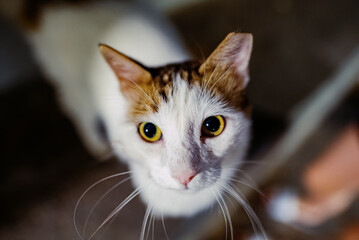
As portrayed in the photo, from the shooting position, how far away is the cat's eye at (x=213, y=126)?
0.59 m

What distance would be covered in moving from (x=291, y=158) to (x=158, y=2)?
2.58 feet

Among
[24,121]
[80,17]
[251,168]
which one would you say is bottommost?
[251,168]

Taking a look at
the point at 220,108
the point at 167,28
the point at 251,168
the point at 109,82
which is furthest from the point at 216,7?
the point at 220,108

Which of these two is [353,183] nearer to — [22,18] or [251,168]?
[251,168]

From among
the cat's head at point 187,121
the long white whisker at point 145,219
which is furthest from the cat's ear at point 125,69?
the long white whisker at point 145,219

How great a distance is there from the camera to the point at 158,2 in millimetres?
1339

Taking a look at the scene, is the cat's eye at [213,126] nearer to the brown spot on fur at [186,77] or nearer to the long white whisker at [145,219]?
the brown spot on fur at [186,77]

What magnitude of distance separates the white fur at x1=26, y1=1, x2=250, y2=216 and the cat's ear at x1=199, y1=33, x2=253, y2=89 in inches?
1.9

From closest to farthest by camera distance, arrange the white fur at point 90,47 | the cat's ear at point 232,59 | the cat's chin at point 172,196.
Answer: the cat's ear at point 232,59 < the cat's chin at point 172,196 < the white fur at point 90,47

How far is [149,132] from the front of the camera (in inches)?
24.2

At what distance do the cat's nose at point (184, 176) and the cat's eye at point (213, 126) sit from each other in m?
0.07

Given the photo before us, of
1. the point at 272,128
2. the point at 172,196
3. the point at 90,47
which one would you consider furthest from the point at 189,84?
the point at 272,128

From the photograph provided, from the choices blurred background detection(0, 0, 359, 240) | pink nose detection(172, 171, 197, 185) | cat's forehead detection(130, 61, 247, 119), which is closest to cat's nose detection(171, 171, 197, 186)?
pink nose detection(172, 171, 197, 185)

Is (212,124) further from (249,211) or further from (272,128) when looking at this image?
(272,128)
